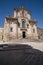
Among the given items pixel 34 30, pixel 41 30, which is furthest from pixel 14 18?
pixel 41 30

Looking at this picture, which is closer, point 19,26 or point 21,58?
point 21,58

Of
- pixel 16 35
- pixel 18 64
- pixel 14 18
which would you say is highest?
pixel 14 18

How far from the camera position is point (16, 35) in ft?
105

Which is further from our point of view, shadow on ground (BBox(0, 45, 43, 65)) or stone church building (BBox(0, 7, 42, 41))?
stone church building (BBox(0, 7, 42, 41))

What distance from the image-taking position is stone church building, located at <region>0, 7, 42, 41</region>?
104 feet

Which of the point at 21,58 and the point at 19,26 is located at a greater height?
the point at 19,26

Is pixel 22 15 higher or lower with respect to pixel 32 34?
higher

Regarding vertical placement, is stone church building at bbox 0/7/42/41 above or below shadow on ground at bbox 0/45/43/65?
above

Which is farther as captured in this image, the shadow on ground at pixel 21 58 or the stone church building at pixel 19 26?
the stone church building at pixel 19 26

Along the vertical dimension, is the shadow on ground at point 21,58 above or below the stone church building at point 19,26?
below

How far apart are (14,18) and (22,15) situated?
308 cm

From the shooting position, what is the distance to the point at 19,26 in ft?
108

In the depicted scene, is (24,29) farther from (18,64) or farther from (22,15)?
(18,64)

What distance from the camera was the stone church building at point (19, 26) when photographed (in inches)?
1244
